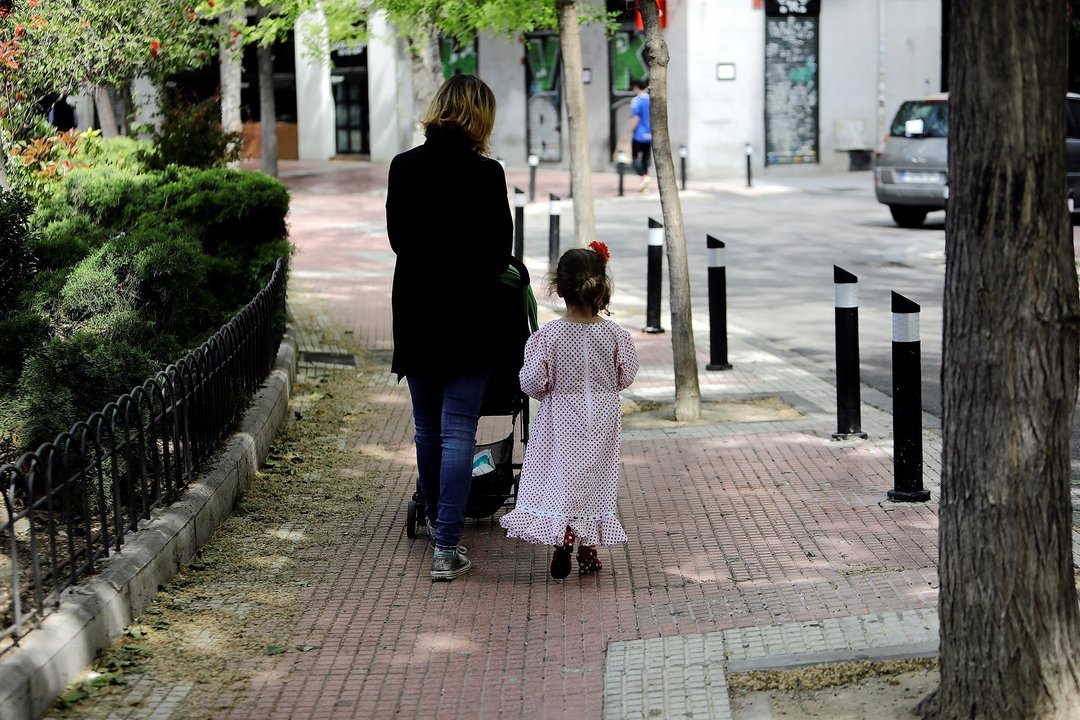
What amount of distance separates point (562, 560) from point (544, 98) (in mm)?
30479

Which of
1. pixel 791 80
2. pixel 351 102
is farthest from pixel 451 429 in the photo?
pixel 351 102

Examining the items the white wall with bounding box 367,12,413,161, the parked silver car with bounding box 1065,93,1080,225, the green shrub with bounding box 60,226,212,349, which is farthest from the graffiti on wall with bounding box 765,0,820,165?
the green shrub with bounding box 60,226,212,349

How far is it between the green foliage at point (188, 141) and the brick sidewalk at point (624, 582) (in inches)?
204

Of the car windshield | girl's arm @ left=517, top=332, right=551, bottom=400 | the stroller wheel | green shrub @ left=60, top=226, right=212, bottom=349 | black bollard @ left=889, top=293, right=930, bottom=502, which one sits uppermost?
the car windshield

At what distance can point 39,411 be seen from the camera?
6168 millimetres

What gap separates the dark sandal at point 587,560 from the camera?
5598 millimetres

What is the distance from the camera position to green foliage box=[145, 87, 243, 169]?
12.7 metres

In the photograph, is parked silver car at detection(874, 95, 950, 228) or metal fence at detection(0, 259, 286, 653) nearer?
metal fence at detection(0, 259, 286, 653)

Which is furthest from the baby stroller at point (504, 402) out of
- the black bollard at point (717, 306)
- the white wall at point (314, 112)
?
the white wall at point (314, 112)

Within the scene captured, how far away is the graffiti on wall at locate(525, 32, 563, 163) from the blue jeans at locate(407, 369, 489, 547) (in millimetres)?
29463

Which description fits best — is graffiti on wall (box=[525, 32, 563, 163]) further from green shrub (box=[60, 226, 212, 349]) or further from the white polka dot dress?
the white polka dot dress

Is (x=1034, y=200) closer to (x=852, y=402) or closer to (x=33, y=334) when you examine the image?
(x=852, y=402)

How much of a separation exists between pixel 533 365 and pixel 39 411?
2.20 meters

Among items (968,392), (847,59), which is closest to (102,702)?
(968,392)
